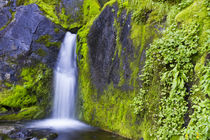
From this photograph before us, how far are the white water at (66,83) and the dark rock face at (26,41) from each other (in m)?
0.57

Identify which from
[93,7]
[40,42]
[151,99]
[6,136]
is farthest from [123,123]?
[93,7]

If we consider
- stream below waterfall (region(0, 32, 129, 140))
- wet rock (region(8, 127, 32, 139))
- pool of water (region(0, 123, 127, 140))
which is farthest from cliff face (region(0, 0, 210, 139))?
wet rock (region(8, 127, 32, 139))

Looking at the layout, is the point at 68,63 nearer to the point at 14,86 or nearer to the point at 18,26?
the point at 14,86

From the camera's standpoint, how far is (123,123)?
5684 mm

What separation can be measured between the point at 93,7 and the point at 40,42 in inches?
187

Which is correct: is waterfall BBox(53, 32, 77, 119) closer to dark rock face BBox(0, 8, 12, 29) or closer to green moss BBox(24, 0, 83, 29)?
green moss BBox(24, 0, 83, 29)

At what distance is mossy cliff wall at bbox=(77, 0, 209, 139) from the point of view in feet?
11.1

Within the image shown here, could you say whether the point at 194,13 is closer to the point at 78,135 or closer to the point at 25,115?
the point at 78,135

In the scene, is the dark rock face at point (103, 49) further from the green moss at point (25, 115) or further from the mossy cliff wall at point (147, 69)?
the green moss at point (25, 115)

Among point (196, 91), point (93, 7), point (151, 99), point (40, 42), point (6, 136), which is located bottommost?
point (6, 136)

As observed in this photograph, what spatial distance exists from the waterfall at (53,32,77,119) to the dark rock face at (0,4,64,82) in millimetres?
551

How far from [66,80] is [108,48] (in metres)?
4.01

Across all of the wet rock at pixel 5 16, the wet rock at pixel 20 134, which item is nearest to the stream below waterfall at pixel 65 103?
the wet rock at pixel 20 134

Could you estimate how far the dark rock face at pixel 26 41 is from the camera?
9.77 meters
